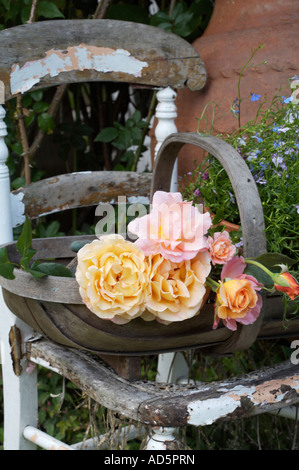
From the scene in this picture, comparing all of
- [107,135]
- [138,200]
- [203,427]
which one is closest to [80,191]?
[138,200]

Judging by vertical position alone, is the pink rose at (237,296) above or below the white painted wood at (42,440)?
above

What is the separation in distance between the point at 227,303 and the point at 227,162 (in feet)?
0.64

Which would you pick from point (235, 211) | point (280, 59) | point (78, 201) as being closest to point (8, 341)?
point (78, 201)

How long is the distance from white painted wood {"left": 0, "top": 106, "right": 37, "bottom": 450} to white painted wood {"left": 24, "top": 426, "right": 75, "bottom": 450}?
17mm

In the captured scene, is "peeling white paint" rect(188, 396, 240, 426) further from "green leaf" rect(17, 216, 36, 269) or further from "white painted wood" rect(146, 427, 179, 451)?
"green leaf" rect(17, 216, 36, 269)

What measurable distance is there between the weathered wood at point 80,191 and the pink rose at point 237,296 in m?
0.59

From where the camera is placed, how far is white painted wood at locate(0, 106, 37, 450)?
1.11 meters

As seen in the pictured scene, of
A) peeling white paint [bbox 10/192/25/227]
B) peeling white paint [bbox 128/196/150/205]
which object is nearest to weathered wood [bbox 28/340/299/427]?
peeling white paint [bbox 10/192/25/227]

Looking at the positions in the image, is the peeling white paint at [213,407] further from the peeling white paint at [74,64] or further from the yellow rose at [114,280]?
the peeling white paint at [74,64]

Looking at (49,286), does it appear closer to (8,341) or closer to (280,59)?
(8,341)

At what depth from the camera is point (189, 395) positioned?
2.74 feet

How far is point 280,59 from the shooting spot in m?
1.18

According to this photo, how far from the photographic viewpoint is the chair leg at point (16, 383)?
111 centimetres

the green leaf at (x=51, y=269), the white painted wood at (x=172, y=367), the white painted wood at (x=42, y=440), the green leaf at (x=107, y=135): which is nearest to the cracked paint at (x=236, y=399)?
the green leaf at (x=51, y=269)
